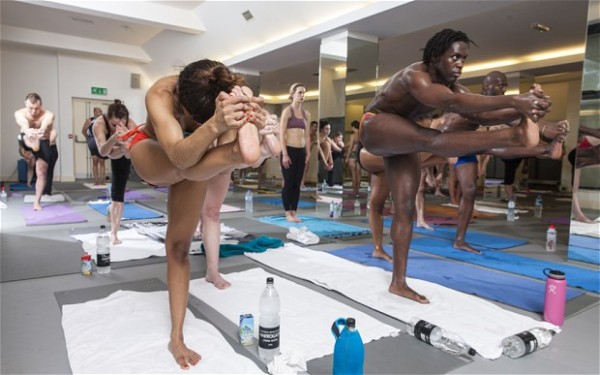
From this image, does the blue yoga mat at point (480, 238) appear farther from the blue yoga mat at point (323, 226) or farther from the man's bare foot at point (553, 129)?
the man's bare foot at point (553, 129)

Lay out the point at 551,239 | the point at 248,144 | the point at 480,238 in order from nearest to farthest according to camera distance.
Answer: the point at 248,144, the point at 551,239, the point at 480,238

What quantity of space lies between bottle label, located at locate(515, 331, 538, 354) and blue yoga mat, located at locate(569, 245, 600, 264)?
7.40ft

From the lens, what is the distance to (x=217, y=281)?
2848 millimetres

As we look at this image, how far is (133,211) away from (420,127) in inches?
198

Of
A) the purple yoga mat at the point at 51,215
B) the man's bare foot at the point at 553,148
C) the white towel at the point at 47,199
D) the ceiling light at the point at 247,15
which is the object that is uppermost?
the ceiling light at the point at 247,15

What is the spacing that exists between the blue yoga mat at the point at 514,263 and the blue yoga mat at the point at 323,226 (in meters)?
0.83

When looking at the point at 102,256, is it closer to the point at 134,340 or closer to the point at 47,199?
the point at 134,340

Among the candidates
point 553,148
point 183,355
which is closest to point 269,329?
point 183,355

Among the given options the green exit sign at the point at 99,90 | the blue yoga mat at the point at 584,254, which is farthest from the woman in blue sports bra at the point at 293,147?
the green exit sign at the point at 99,90

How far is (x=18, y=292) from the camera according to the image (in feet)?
8.77

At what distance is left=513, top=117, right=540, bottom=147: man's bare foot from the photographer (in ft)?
6.47

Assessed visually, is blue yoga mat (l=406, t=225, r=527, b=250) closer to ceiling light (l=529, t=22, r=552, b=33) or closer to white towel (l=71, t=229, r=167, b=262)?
white towel (l=71, t=229, r=167, b=262)

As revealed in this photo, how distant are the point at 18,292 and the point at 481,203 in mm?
8255

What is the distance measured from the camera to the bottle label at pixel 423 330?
Result: 209 centimetres
